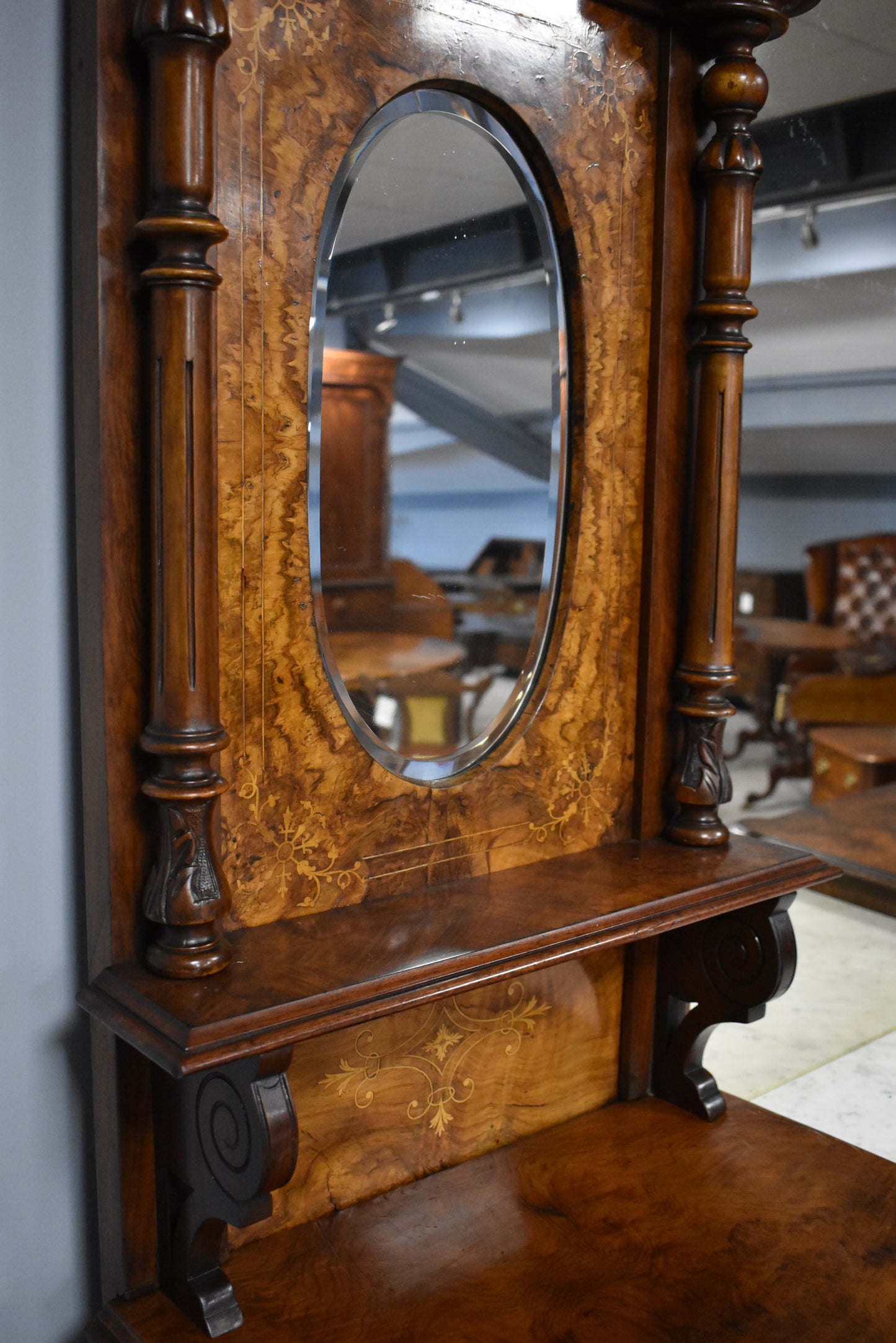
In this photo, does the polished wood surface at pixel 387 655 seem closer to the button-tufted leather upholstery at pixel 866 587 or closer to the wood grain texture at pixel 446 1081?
the wood grain texture at pixel 446 1081

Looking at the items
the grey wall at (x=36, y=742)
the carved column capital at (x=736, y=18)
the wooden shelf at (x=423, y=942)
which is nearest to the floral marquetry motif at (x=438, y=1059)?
the wooden shelf at (x=423, y=942)

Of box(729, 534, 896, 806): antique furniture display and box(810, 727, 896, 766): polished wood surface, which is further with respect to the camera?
box(729, 534, 896, 806): antique furniture display

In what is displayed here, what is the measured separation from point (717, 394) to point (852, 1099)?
1540 millimetres

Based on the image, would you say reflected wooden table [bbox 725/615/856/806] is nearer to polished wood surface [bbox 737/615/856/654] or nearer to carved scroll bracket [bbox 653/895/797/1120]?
polished wood surface [bbox 737/615/856/654]

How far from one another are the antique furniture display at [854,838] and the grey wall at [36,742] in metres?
2.70

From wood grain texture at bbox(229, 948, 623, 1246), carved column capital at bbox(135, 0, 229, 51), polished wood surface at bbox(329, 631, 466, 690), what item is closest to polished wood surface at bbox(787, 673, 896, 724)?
wood grain texture at bbox(229, 948, 623, 1246)

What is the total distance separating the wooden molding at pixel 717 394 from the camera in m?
1.40

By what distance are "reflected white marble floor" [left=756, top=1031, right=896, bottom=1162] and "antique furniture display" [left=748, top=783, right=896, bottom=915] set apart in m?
0.98

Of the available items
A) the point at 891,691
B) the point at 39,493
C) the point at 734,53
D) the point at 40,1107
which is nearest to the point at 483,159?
the point at 734,53

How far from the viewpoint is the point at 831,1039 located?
2.68 m

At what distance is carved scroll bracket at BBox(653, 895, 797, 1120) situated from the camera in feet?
4.70

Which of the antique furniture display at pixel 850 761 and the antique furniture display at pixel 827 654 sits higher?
the antique furniture display at pixel 827 654

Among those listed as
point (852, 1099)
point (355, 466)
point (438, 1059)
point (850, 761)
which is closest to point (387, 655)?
point (355, 466)

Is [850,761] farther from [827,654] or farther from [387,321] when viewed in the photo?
[387,321]
